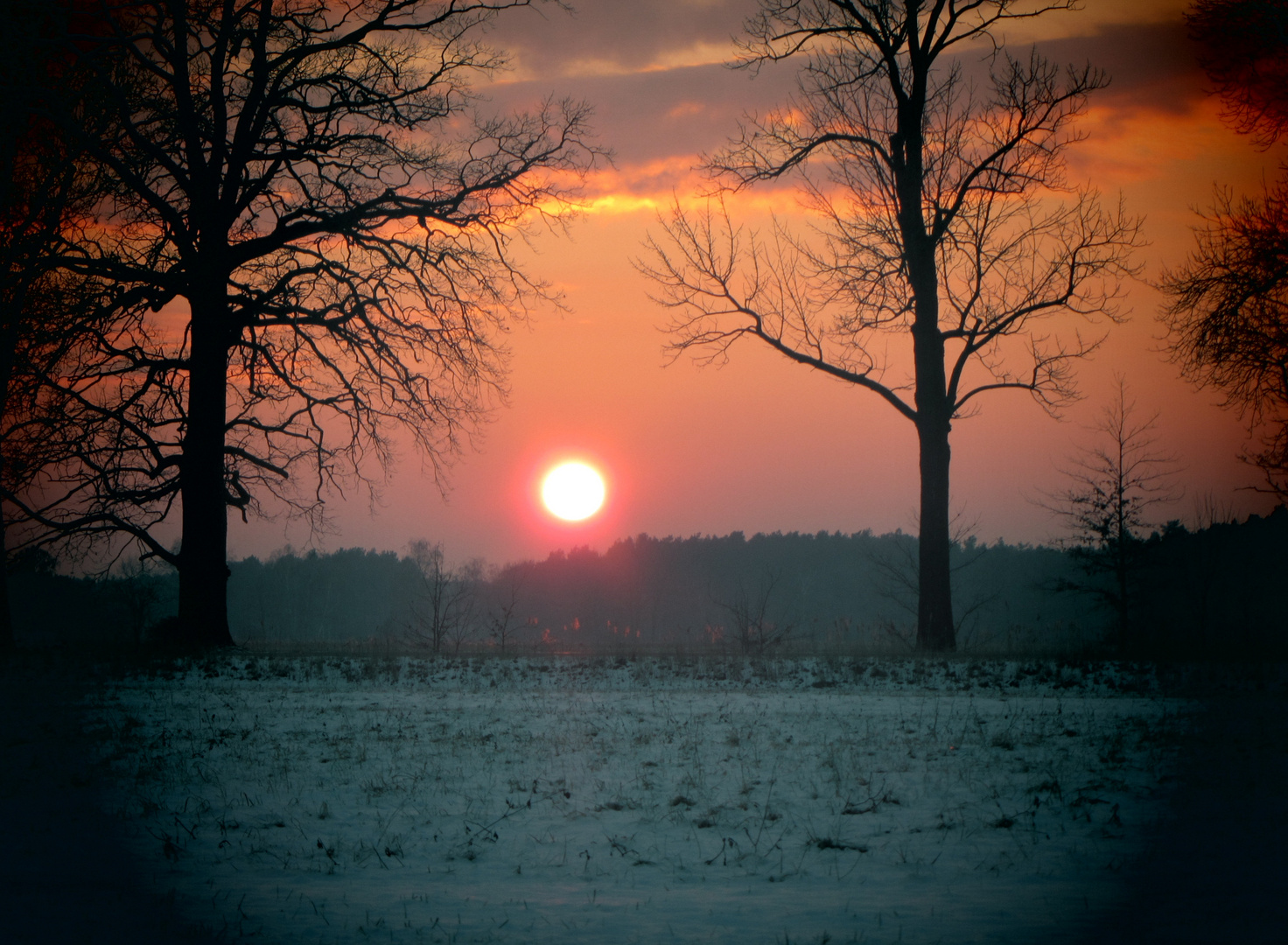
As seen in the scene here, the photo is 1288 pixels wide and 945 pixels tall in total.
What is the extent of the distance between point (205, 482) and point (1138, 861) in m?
14.4

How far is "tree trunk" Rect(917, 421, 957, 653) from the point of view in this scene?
14.7m

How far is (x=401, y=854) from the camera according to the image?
15.2 ft

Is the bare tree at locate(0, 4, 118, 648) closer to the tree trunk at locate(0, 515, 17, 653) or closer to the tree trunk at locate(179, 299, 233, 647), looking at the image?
the tree trunk at locate(0, 515, 17, 653)

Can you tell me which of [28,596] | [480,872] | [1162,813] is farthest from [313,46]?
[28,596]

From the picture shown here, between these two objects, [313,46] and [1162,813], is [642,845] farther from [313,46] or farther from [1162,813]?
[313,46]

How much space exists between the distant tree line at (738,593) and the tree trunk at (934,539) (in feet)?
2.40

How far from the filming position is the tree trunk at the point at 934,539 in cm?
1472

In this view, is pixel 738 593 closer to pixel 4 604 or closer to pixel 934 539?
pixel 934 539

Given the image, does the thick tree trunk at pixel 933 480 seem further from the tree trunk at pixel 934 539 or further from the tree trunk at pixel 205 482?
the tree trunk at pixel 205 482

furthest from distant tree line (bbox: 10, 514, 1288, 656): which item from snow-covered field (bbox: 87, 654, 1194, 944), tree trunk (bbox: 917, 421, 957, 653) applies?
snow-covered field (bbox: 87, 654, 1194, 944)

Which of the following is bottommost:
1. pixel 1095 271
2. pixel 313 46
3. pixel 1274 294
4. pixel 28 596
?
pixel 28 596

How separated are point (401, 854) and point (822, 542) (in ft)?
373

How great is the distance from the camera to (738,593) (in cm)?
4116

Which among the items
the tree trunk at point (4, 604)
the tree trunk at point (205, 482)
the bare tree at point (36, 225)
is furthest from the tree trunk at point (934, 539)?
the tree trunk at point (4, 604)
